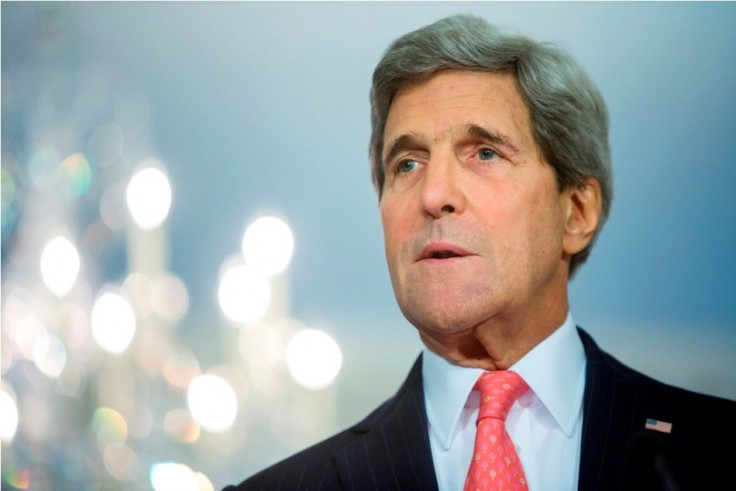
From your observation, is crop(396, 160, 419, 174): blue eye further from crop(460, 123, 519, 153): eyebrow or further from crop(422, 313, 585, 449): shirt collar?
crop(422, 313, 585, 449): shirt collar

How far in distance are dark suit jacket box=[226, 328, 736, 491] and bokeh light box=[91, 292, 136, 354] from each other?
54 centimetres

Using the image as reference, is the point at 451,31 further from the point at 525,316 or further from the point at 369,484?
the point at 369,484

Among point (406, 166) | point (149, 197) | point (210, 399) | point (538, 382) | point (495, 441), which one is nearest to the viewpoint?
point (495, 441)

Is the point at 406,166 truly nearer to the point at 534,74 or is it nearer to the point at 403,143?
the point at 403,143

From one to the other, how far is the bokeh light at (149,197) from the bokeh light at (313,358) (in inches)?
18.4

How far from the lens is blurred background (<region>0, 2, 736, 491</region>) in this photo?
222 cm

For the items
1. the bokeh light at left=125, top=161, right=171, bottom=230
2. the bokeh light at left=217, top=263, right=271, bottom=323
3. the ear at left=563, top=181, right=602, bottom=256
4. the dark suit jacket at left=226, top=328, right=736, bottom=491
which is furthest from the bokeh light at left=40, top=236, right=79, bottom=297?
the ear at left=563, top=181, right=602, bottom=256

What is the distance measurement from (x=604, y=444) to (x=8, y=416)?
1.45 m

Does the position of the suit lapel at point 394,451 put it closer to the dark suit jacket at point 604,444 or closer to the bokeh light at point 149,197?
the dark suit jacket at point 604,444

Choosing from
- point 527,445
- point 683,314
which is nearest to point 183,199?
point 527,445

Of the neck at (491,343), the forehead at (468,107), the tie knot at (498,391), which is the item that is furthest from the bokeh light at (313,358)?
the forehead at (468,107)

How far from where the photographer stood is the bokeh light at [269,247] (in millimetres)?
2296

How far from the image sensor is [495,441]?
178 cm

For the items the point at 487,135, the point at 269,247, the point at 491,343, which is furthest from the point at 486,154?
the point at 269,247
